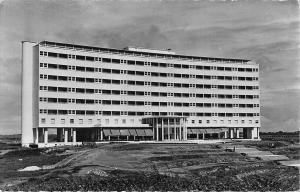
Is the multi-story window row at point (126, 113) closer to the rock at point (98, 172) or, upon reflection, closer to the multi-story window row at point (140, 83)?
the multi-story window row at point (140, 83)

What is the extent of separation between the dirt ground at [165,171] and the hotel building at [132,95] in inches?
981

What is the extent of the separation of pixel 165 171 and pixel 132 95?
5213cm

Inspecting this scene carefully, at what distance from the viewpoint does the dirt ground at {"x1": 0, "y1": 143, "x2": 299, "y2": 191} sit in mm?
40719

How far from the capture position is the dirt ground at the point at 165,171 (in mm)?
40719

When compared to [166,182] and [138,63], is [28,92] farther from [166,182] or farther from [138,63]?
[166,182]

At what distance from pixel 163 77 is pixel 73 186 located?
2678 inches

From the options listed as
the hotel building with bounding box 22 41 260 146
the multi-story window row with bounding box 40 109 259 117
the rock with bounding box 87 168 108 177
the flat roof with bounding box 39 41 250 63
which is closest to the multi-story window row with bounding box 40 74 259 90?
the hotel building with bounding box 22 41 260 146

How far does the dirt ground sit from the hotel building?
81.7 feet

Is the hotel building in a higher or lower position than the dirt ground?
higher

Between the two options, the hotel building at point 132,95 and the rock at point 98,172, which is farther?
the hotel building at point 132,95

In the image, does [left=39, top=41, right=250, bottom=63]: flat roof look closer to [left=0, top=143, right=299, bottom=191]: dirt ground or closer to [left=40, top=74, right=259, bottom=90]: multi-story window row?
[left=40, top=74, right=259, bottom=90]: multi-story window row

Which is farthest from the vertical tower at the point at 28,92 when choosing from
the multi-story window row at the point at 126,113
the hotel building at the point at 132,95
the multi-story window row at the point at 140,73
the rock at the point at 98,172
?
the rock at the point at 98,172

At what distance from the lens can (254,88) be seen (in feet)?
376

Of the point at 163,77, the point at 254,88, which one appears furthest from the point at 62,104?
the point at 254,88
